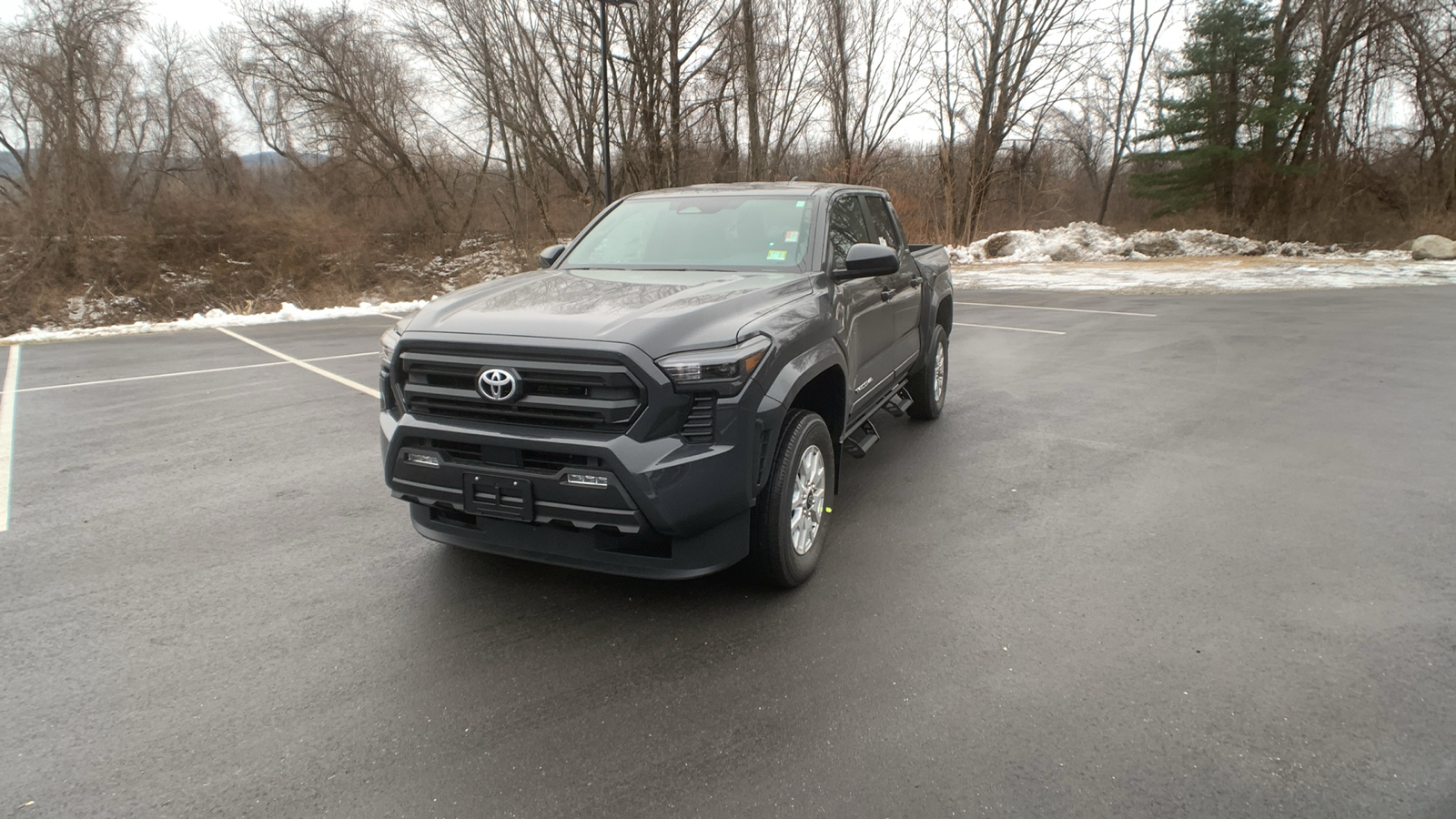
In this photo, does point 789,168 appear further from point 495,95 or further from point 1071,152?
point 1071,152

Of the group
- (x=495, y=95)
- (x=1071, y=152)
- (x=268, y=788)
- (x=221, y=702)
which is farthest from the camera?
(x=1071, y=152)

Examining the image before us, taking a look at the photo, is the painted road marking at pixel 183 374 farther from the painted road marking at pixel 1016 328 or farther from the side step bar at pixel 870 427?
the painted road marking at pixel 1016 328

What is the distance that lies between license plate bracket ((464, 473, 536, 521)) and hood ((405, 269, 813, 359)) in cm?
59

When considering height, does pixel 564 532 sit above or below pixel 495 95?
below

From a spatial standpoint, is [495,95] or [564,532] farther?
[495,95]

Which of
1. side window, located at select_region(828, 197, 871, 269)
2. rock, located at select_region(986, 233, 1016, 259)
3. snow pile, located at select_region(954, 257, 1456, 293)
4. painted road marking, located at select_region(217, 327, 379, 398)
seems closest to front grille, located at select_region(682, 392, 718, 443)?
side window, located at select_region(828, 197, 871, 269)

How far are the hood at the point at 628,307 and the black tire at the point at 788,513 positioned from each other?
57 cm

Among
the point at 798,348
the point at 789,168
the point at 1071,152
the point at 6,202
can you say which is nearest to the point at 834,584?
the point at 798,348

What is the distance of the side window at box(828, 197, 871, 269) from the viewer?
4.77m

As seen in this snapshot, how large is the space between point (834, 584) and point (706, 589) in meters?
0.61

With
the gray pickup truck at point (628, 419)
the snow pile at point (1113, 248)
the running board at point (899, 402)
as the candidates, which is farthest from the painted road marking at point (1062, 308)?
the snow pile at point (1113, 248)

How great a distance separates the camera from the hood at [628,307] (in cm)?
326

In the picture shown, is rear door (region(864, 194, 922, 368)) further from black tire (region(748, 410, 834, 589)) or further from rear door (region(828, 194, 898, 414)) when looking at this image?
black tire (region(748, 410, 834, 589))

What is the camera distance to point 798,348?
12.2ft
